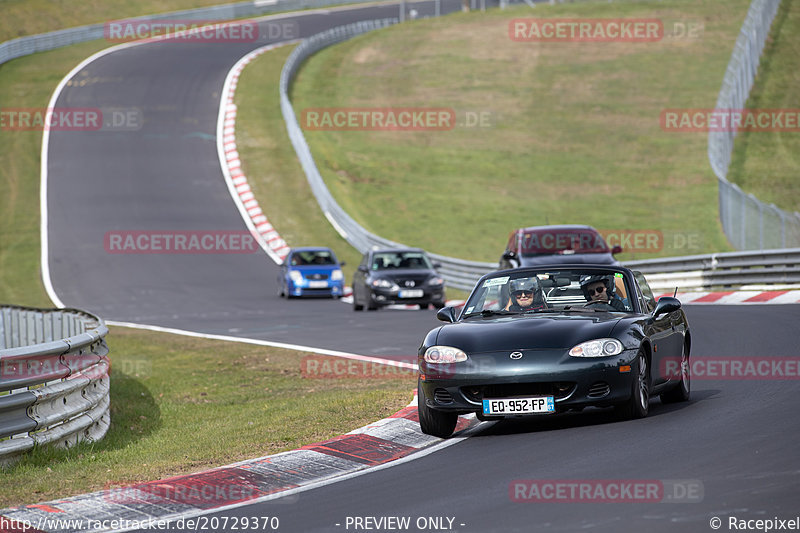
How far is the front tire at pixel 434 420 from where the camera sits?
927cm

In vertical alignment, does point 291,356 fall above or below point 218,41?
below

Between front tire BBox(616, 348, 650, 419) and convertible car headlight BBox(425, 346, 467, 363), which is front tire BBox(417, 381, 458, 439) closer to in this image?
convertible car headlight BBox(425, 346, 467, 363)

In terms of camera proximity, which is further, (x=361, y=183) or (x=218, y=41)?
(x=218, y=41)

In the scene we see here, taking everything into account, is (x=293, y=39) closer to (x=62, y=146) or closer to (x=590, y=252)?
(x=62, y=146)

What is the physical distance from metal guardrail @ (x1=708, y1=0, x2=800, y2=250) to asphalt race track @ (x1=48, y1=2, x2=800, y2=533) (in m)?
5.64

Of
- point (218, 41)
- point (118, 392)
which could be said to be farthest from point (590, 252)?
point (218, 41)

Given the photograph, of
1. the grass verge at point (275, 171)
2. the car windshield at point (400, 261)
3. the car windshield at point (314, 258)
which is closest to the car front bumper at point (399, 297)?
the car windshield at point (400, 261)

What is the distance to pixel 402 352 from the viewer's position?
17031mm

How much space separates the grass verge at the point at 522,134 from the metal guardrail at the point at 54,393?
87.8 ft

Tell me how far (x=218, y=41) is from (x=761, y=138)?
37.1 metres

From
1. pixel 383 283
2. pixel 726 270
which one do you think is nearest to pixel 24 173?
pixel 383 283

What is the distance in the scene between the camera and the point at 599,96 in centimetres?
6009

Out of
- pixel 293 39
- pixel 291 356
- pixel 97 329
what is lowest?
pixel 291 356

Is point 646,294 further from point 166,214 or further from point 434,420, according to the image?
point 166,214
